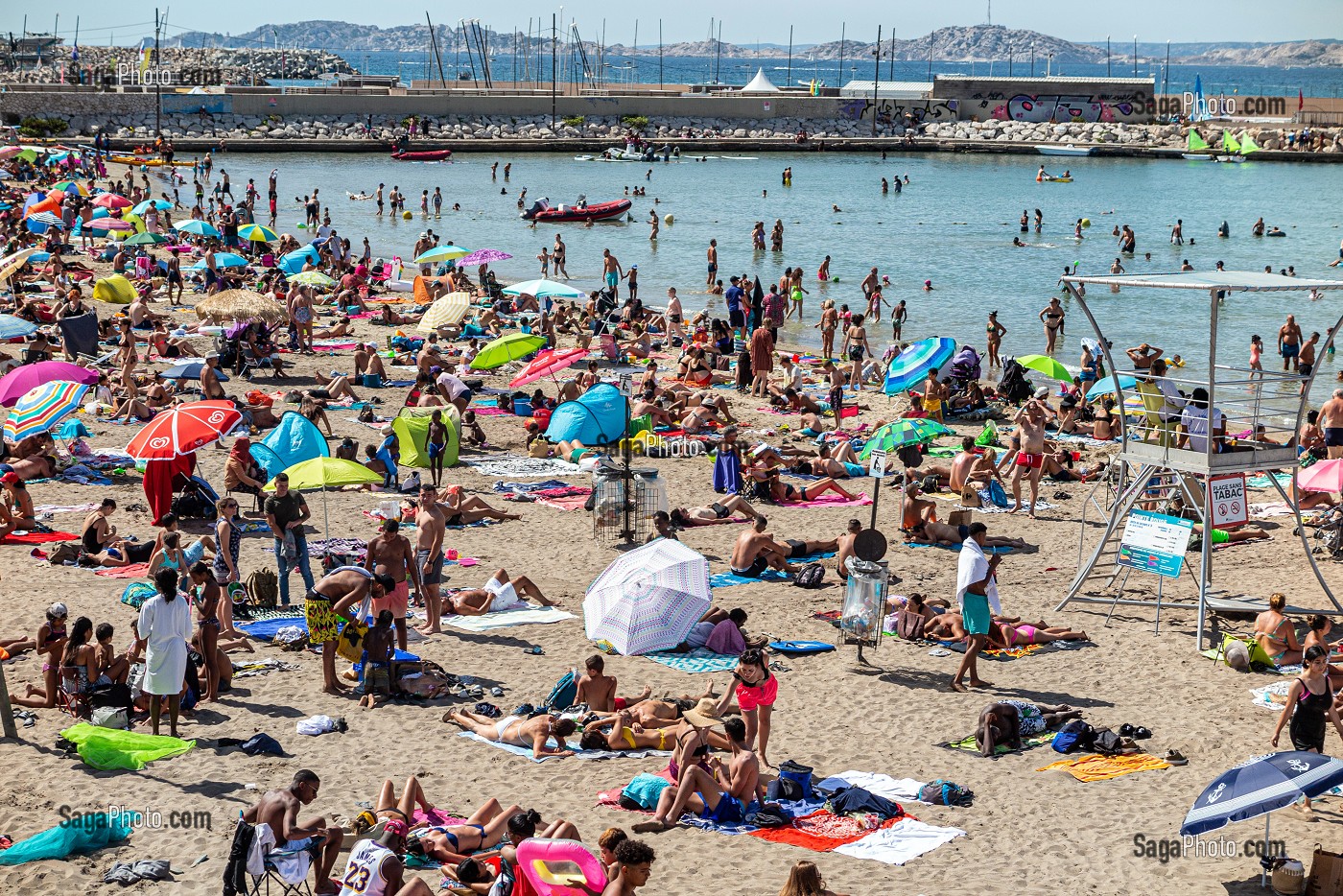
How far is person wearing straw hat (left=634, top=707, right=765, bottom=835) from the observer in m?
8.04

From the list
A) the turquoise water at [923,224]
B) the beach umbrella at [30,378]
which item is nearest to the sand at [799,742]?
the beach umbrella at [30,378]

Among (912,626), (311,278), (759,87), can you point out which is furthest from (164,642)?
(759,87)

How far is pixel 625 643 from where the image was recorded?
34.1 feet

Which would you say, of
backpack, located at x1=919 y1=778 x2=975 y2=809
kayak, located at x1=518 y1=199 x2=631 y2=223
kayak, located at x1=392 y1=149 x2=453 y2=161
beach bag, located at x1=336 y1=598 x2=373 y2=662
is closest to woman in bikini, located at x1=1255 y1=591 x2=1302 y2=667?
backpack, located at x1=919 y1=778 x2=975 y2=809

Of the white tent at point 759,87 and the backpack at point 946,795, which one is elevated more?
the white tent at point 759,87

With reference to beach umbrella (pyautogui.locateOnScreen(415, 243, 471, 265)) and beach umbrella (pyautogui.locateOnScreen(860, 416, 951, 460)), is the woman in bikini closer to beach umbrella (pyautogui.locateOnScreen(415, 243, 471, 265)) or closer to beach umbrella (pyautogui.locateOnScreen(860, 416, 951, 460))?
beach umbrella (pyautogui.locateOnScreen(860, 416, 951, 460))

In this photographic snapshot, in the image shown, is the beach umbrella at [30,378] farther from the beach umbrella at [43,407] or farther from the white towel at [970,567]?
the white towel at [970,567]

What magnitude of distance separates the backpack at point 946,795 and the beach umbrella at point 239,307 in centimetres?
1505

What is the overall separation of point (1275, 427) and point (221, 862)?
9.22 metres

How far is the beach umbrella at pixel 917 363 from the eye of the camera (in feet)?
63.4

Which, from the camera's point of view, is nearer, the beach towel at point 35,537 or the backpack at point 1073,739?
the backpack at point 1073,739

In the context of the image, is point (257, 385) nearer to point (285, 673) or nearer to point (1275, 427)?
point (285, 673)

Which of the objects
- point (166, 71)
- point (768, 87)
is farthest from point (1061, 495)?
point (166, 71)

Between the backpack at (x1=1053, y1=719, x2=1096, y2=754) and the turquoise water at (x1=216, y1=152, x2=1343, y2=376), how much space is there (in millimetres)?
18804
